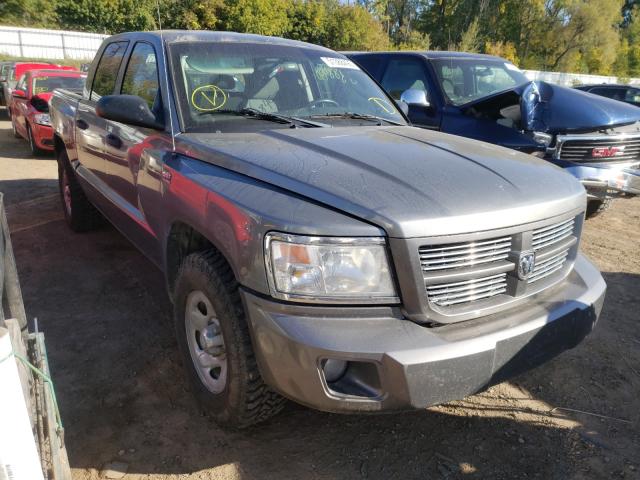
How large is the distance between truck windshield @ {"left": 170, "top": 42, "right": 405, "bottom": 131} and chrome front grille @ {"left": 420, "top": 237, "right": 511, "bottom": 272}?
139 centimetres

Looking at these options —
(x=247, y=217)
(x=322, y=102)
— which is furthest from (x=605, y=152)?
(x=247, y=217)

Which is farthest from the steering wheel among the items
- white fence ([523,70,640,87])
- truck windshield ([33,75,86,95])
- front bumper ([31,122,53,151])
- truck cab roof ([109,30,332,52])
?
white fence ([523,70,640,87])

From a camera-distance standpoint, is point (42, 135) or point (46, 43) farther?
point (46, 43)

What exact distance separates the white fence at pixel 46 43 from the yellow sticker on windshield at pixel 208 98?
29.4 metres

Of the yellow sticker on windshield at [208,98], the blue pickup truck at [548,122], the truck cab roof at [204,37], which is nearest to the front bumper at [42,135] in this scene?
the truck cab roof at [204,37]

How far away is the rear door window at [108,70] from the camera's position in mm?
3969

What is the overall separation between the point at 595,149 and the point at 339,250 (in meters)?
4.25

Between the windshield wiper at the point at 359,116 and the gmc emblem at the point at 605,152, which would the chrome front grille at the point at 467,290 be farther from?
the gmc emblem at the point at 605,152

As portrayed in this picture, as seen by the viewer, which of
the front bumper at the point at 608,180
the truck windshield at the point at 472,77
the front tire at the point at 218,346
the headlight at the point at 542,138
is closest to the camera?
the front tire at the point at 218,346

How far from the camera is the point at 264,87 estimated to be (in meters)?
3.16

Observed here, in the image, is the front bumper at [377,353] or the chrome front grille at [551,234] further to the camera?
the chrome front grille at [551,234]

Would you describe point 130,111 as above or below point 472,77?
below

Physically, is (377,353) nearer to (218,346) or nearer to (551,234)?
(218,346)

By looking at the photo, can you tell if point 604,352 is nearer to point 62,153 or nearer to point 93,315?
point 93,315
